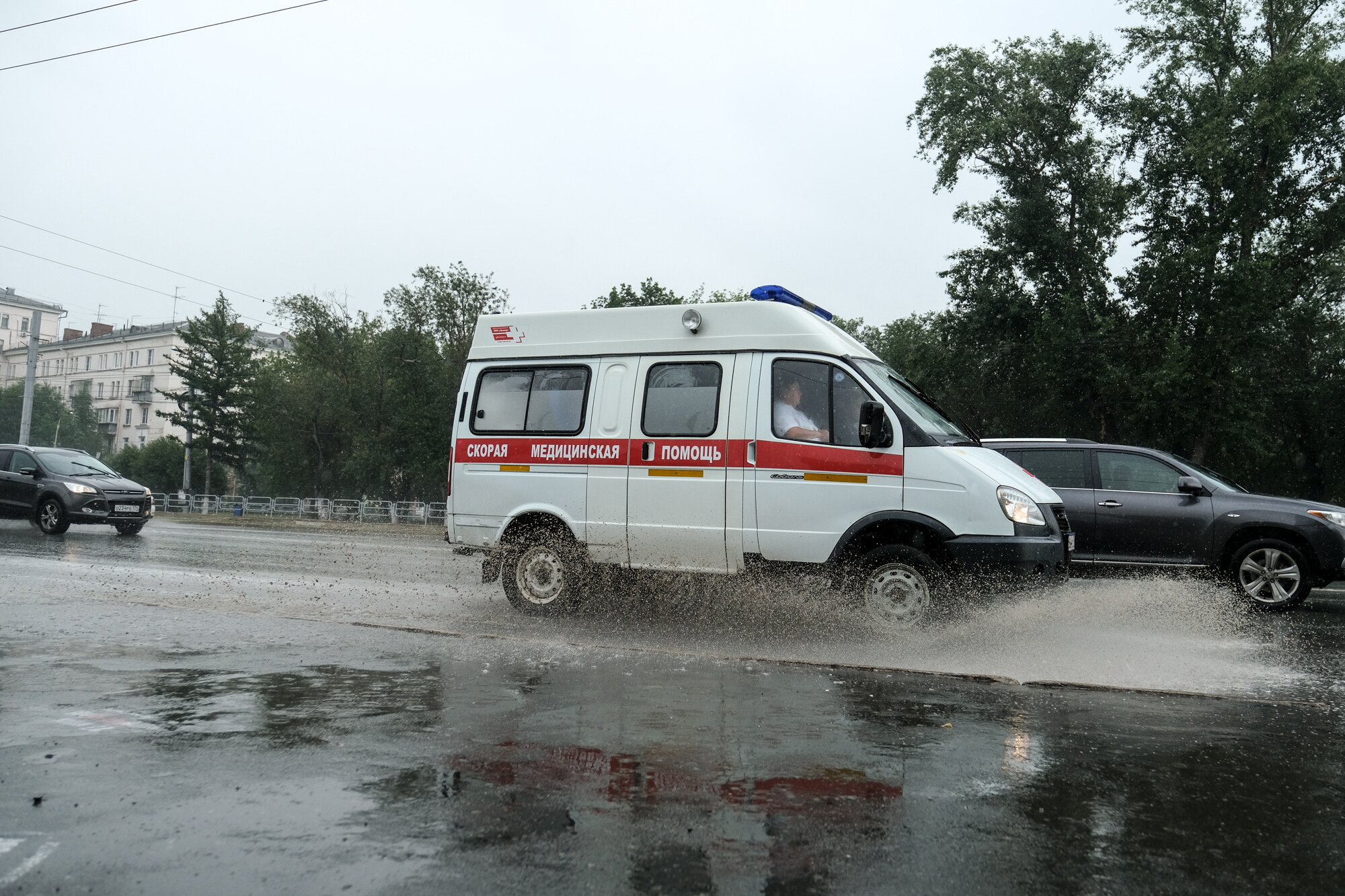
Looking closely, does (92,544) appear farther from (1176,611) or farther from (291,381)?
(291,381)

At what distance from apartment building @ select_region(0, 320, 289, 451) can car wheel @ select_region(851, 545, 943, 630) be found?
3938 inches

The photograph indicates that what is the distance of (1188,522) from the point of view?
33.8 ft

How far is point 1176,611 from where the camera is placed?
31.4ft

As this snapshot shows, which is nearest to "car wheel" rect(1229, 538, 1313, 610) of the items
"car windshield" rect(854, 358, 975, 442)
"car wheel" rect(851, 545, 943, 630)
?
"car windshield" rect(854, 358, 975, 442)

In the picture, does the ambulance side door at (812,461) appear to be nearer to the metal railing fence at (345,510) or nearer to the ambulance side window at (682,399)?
the ambulance side window at (682,399)

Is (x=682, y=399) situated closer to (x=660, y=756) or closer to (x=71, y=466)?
(x=660, y=756)

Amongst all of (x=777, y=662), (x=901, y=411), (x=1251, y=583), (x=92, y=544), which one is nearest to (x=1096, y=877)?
(x=777, y=662)

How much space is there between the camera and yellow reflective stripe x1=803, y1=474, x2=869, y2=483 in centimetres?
805

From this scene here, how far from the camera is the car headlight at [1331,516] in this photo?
Result: 1002 centimetres

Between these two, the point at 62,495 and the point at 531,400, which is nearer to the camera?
the point at 531,400

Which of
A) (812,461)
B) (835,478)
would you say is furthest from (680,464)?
(835,478)

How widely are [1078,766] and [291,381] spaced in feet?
212

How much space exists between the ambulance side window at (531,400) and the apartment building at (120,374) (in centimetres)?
9699

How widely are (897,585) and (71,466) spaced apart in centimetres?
1698
